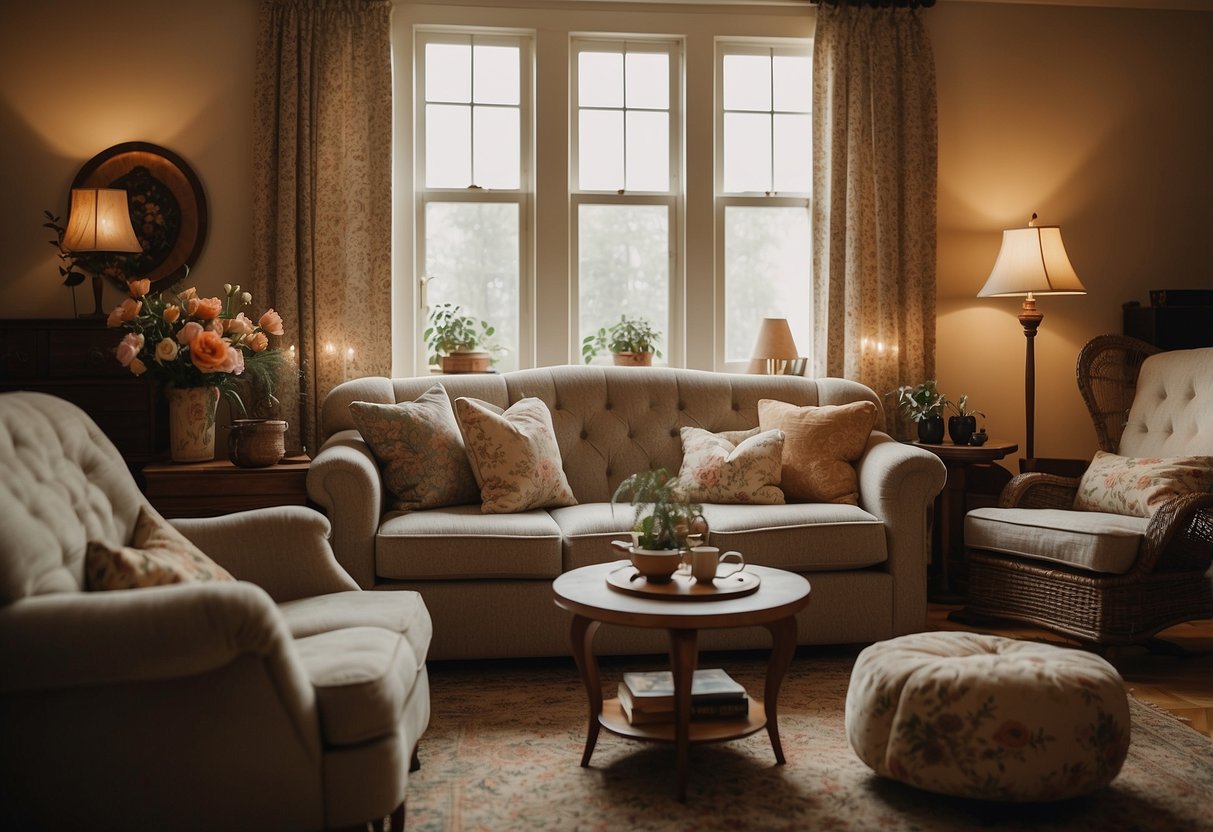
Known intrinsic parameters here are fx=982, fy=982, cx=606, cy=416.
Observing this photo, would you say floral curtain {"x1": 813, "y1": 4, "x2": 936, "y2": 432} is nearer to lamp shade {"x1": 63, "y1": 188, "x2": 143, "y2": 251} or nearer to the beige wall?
the beige wall

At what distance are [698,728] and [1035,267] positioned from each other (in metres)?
2.88

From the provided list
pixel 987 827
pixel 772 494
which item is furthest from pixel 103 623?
pixel 772 494

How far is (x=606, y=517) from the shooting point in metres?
3.44

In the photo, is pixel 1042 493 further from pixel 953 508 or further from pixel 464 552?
pixel 464 552

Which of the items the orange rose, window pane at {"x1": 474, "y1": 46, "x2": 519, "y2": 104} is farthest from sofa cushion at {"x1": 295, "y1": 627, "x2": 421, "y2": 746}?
window pane at {"x1": 474, "y1": 46, "x2": 519, "y2": 104}

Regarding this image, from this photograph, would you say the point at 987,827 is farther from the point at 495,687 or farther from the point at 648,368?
the point at 648,368

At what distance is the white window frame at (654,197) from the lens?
4633 mm

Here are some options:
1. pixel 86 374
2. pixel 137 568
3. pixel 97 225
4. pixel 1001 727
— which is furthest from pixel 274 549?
pixel 97 225

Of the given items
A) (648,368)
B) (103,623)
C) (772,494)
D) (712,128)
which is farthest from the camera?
(712,128)

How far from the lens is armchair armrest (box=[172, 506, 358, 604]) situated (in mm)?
2490

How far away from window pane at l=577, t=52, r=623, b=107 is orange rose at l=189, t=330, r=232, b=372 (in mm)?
2143

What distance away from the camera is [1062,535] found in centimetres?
334

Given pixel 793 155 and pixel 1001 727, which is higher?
pixel 793 155

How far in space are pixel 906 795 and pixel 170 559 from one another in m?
1.76
